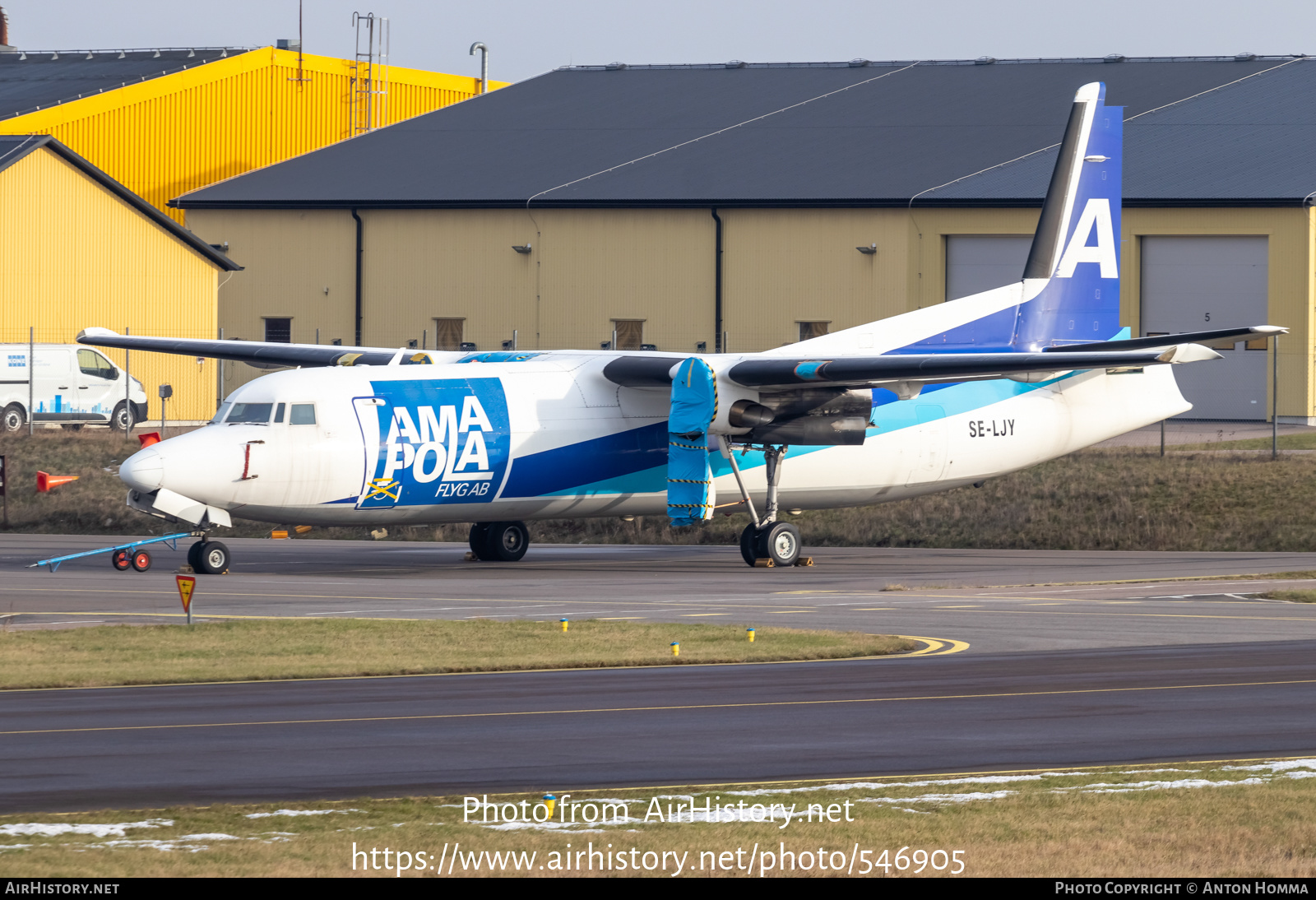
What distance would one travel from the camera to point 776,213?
189 feet

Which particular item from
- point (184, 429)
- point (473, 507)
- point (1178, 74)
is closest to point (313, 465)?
point (473, 507)

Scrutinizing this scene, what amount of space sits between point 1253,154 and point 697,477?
31.3 metres

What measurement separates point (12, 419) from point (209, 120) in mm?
21893

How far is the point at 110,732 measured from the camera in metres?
13.9

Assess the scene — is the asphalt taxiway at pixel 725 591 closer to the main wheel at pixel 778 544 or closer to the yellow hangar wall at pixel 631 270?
the main wheel at pixel 778 544

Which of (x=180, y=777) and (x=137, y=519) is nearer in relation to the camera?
(x=180, y=777)

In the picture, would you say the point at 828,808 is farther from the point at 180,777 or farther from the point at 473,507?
the point at 473,507

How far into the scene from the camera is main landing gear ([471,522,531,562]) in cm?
3150

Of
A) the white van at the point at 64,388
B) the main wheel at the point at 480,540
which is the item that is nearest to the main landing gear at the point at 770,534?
the main wheel at the point at 480,540

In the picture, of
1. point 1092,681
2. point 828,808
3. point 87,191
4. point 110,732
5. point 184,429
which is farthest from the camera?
point 87,191

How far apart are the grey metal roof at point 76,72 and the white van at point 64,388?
56.8 feet

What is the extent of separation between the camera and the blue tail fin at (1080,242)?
3359 centimetres

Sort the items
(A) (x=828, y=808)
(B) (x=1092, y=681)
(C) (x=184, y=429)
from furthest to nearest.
Result: (C) (x=184, y=429) < (B) (x=1092, y=681) < (A) (x=828, y=808)

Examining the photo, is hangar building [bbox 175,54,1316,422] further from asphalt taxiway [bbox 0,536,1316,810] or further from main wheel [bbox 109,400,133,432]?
asphalt taxiway [bbox 0,536,1316,810]
